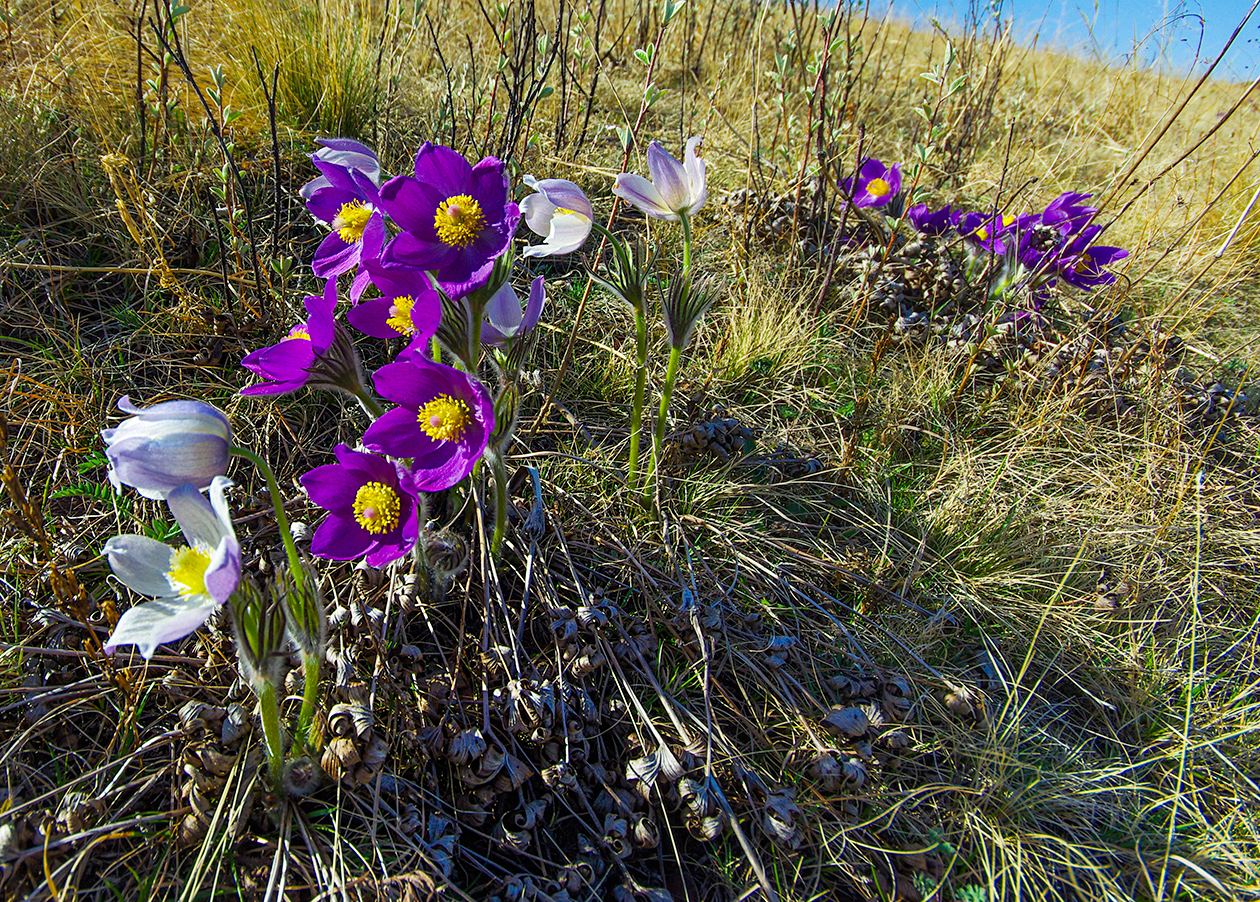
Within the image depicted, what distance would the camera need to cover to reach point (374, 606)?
5.47 feet

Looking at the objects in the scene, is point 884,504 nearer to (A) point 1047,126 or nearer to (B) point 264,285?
(B) point 264,285

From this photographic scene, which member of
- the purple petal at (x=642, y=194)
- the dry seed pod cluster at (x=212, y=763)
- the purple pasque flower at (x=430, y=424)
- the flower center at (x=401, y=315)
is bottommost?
the dry seed pod cluster at (x=212, y=763)

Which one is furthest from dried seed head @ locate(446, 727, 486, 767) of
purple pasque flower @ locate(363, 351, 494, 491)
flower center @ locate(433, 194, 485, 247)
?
flower center @ locate(433, 194, 485, 247)

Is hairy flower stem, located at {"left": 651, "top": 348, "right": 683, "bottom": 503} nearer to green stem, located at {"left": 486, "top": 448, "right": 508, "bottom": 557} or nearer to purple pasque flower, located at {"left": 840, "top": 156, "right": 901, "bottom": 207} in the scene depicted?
green stem, located at {"left": 486, "top": 448, "right": 508, "bottom": 557}

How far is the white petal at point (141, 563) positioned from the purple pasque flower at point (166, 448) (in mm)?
108

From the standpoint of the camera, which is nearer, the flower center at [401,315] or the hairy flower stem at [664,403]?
the flower center at [401,315]

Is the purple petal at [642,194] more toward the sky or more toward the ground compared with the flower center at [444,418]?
more toward the sky

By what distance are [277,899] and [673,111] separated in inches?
152

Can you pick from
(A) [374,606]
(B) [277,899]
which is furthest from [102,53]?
(B) [277,899]

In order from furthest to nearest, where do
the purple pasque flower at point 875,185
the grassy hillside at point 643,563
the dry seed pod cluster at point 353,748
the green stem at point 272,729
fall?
the purple pasque flower at point 875,185 < the grassy hillside at point 643,563 < the dry seed pod cluster at point 353,748 < the green stem at point 272,729

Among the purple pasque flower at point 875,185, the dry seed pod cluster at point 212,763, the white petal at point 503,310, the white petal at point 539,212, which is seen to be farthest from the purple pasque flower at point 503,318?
the purple pasque flower at point 875,185

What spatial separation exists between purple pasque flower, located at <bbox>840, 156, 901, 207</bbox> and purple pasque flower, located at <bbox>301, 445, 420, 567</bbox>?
235 centimetres

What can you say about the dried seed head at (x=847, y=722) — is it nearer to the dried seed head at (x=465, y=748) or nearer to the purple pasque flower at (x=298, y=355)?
the dried seed head at (x=465, y=748)

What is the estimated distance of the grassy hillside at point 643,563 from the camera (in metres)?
1.41
